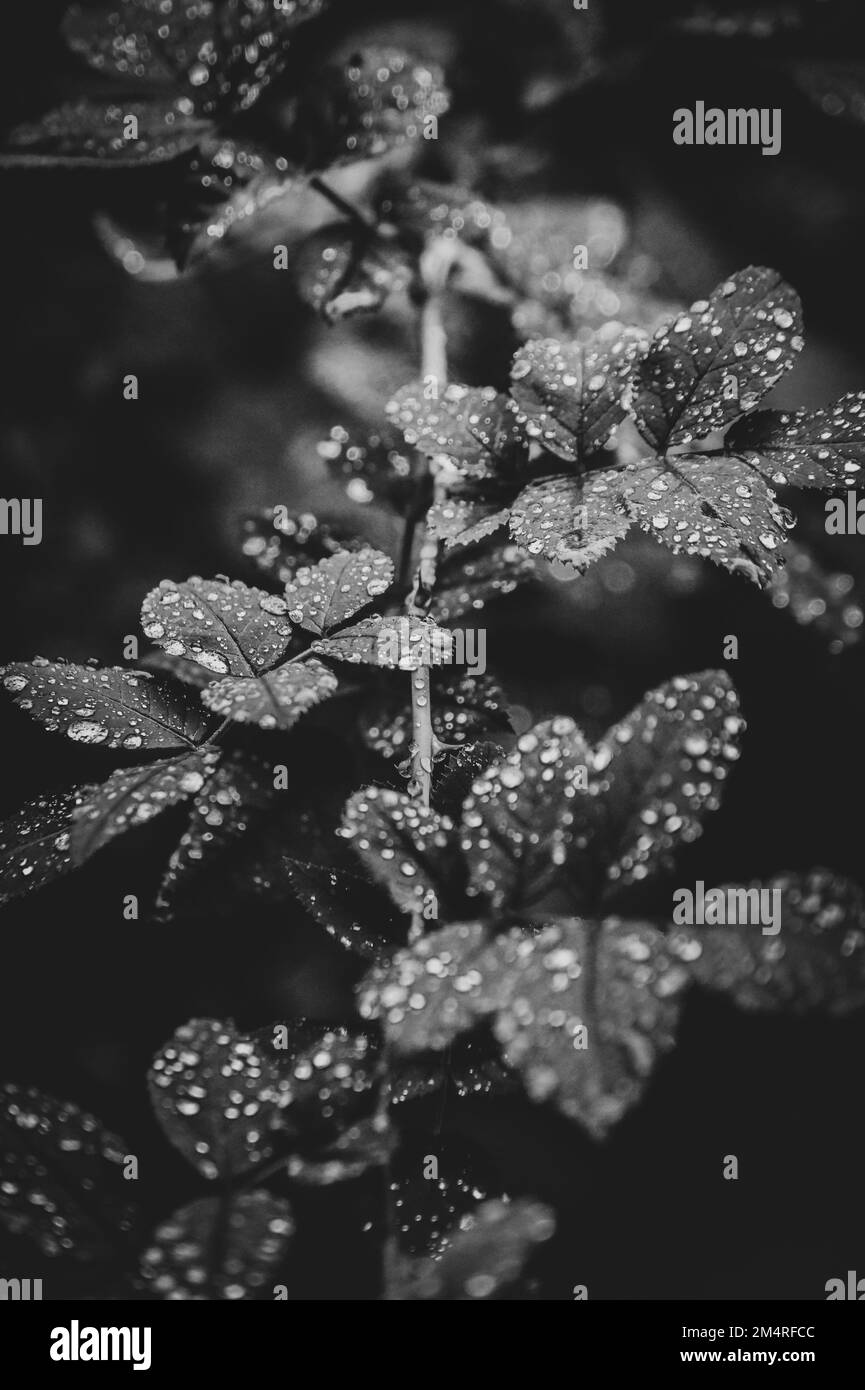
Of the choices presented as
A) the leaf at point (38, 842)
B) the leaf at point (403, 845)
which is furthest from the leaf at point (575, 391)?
the leaf at point (38, 842)

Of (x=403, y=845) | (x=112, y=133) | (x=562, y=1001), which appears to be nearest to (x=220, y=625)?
(x=403, y=845)

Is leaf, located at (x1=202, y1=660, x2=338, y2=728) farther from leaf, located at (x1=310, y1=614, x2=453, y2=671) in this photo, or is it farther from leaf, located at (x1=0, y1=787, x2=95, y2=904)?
leaf, located at (x1=0, y1=787, x2=95, y2=904)

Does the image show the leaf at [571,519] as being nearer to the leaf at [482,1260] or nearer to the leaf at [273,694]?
the leaf at [273,694]

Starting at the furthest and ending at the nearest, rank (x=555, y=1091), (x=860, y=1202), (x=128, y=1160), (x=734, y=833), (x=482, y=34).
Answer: (x=482, y=34) < (x=734, y=833) < (x=860, y=1202) < (x=128, y=1160) < (x=555, y=1091)

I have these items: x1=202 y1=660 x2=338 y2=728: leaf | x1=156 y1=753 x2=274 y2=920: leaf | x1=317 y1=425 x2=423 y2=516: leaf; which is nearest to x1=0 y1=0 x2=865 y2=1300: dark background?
x1=317 y1=425 x2=423 y2=516: leaf

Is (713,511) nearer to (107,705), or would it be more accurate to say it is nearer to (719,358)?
(719,358)

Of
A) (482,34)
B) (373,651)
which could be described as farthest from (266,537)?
(482,34)
